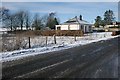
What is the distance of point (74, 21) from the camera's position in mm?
80812

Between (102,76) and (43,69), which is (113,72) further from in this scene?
(43,69)

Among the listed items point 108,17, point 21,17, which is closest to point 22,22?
point 21,17

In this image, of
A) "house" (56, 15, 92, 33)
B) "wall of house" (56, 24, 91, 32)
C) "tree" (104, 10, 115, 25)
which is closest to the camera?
"wall of house" (56, 24, 91, 32)

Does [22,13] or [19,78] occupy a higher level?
[22,13]

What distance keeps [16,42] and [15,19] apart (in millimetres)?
69748

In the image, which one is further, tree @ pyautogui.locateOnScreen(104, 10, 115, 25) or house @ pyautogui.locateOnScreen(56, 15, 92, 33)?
tree @ pyautogui.locateOnScreen(104, 10, 115, 25)

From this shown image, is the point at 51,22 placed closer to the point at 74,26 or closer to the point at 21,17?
the point at 21,17

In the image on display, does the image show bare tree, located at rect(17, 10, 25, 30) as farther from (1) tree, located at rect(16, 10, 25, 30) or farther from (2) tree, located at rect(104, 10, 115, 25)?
(2) tree, located at rect(104, 10, 115, 25)

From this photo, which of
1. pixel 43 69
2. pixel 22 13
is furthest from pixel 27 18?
pixel 43 69

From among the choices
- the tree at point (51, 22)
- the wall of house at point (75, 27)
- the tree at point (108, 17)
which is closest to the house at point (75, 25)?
the wall of house at point (75, 27)

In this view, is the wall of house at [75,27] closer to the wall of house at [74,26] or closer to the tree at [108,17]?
the wall of house at [74,26]

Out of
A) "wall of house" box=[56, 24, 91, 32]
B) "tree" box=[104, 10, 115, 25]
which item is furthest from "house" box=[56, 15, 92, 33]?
"tree" box=[104, 10, 115, 25]

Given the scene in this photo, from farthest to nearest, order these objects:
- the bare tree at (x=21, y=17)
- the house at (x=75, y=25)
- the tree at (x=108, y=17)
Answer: the tree at (x=108, y=17)
the bare tree at (x=21, y=17)
the house at (x=75, y=25)

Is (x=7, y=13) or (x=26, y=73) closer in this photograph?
(x=26, y=73)
